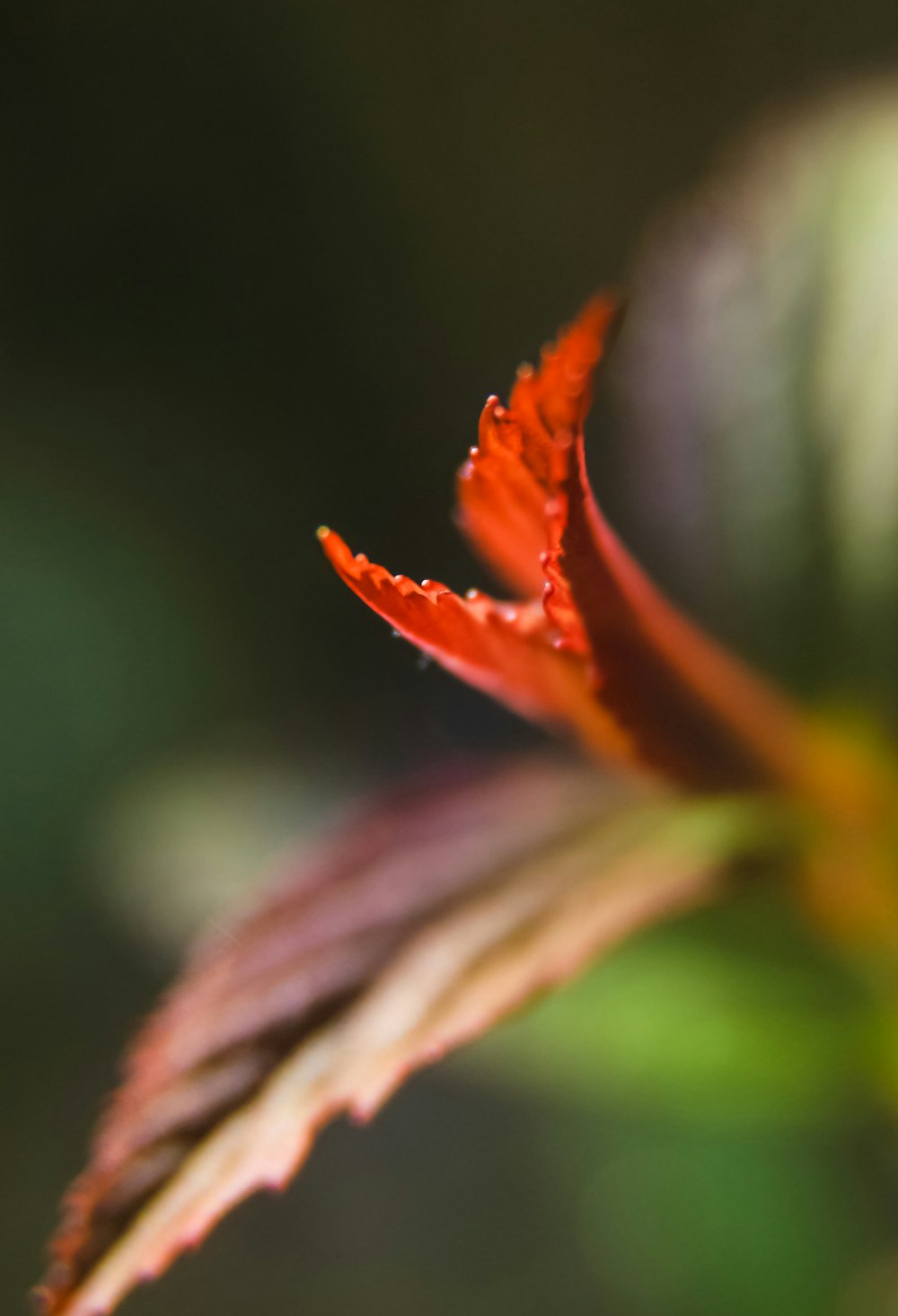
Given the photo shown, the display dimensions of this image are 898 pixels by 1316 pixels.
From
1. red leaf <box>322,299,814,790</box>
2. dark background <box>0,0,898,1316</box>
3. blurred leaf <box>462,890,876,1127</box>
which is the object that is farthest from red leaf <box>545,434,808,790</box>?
dark background <box>0,0,898,1316</box>

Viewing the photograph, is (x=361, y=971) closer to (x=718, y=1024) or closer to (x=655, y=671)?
(x=655, y=671)

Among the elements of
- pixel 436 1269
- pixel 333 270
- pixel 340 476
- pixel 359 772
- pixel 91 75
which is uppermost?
pixel 91 75

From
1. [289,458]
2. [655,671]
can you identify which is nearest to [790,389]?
[655,671]

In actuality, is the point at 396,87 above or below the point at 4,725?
above

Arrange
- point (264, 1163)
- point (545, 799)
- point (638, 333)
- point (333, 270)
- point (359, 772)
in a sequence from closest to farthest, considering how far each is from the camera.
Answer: point (264, 1163), point (545, 799), point (638, 333), point (359, 772), point (333, 270)

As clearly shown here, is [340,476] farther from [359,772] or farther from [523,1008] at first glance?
[523,1008]

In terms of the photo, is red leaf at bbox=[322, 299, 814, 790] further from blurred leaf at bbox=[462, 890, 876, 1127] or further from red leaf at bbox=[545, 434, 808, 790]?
blurred leaf at bbox=[462, 890, 876, 1127]

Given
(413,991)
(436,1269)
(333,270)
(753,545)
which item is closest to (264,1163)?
(413,991)
